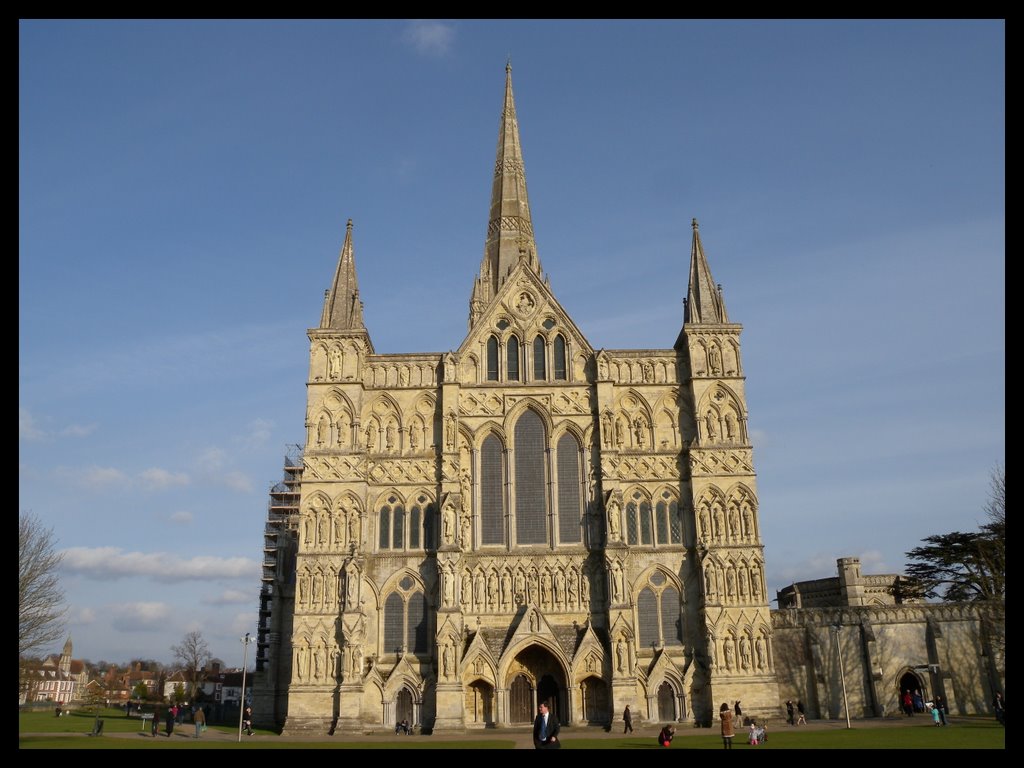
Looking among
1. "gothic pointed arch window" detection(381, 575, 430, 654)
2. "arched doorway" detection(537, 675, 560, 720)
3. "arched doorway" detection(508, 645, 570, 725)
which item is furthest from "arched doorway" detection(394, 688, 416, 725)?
"arched doorway" detection(537, 675, 560, 720)

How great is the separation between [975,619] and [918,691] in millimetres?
4874

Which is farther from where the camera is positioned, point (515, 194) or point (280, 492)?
point (280, 492)

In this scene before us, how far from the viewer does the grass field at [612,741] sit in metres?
26.2

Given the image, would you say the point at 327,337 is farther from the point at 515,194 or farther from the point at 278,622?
the point at 515,194

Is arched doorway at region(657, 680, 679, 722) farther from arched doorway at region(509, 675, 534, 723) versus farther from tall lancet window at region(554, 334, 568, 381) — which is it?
tall lancet window at region(554, 334, 568, 381)

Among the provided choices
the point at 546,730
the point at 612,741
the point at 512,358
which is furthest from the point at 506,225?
the point at 546,730

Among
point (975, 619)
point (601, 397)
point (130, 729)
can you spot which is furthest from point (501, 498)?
point (975, 619)

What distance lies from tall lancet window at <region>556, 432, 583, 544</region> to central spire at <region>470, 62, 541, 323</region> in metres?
16.4

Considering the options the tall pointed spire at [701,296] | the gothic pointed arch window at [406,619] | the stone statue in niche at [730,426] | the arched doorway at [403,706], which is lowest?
the arched doorway at [403,706]

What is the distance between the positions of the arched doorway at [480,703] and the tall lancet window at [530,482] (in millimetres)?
6959

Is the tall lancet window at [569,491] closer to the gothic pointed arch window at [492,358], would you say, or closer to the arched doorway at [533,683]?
the gothic pointed arch window at [492,358]

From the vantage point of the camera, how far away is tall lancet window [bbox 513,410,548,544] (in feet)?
140

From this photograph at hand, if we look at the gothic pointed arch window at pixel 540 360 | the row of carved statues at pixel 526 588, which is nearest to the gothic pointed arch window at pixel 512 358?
the gothic pointed arch window at pixel 540 360

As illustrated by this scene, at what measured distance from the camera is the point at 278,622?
4800 cm
